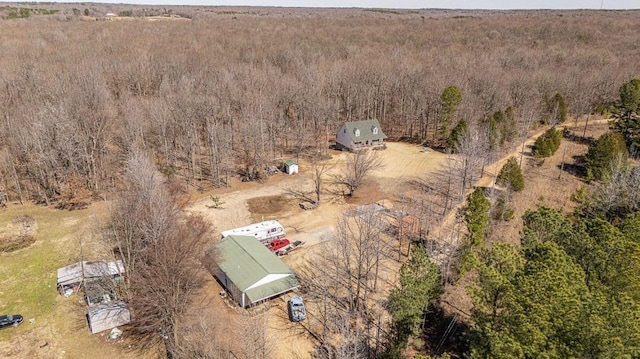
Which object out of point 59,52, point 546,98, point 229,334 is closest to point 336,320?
point 229,334

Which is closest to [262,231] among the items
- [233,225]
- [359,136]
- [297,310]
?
[233,225]

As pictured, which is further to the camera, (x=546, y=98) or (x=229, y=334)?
(x=546, y=98)

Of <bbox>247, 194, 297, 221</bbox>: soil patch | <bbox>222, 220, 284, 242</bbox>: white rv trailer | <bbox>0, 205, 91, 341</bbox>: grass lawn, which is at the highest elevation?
<bbox>222, 220, 284, 242</bbox>: white rv trailer

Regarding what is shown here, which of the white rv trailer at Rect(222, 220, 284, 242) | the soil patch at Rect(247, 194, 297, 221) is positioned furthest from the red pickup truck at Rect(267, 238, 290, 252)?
the soil patch at Rect(247, 194, 297, 221)

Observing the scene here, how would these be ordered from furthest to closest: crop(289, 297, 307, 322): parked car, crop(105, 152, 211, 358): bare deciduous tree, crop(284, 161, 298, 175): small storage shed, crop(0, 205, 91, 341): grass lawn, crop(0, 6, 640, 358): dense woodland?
crop(284, 161, 298, 175): small storage shed, crop(0, 205, 91, 341): grass lawn, crop(289, 297, 307, 322): parked car, crop(105, 152, 211, 358): bare deciduous tree, crop(0, 6, 640, 358): dense woodland

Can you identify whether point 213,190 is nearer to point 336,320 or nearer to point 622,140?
point 336,320

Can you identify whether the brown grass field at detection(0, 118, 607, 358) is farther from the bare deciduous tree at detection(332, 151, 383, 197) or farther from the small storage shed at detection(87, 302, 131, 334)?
the bare deciduous tree at detection(332, 151, 383, 197)
